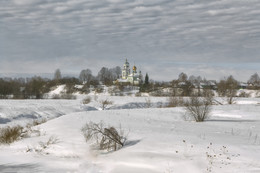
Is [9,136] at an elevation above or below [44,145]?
above

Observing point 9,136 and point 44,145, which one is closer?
point 44,145

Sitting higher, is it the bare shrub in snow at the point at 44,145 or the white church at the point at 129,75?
the white church at the point at 129,75

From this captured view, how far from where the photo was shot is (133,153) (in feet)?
22.7

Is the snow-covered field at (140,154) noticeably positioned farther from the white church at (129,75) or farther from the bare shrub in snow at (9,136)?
the white church at (129,75)

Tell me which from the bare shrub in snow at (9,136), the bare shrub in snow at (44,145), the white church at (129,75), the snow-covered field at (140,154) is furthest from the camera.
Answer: the white church at (129,75)

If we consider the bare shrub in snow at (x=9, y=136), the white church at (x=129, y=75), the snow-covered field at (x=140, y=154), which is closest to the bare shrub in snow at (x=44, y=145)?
the snow-covered field at (x=140, y=154)

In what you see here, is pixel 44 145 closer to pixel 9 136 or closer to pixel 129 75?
pixel 9 136

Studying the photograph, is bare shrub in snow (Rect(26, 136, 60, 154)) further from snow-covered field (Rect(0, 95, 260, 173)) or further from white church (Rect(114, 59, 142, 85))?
white church (Rect(114, 59, 142, 85))

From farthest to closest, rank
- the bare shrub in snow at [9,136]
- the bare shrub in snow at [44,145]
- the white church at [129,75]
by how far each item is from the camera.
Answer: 1. the white church at [129,75]
2. the bare shrub in snow at [9,136]
3. the bare shrub in snow at [44,145]

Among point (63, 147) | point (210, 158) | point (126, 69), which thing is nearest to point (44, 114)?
point (63, 147)

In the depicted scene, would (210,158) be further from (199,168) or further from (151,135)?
(151,135)

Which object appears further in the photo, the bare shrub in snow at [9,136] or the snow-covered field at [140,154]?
the bare shrub in snow at [9,136]

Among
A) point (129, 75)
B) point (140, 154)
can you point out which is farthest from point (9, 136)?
point (129, 75)

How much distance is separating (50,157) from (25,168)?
109cm
